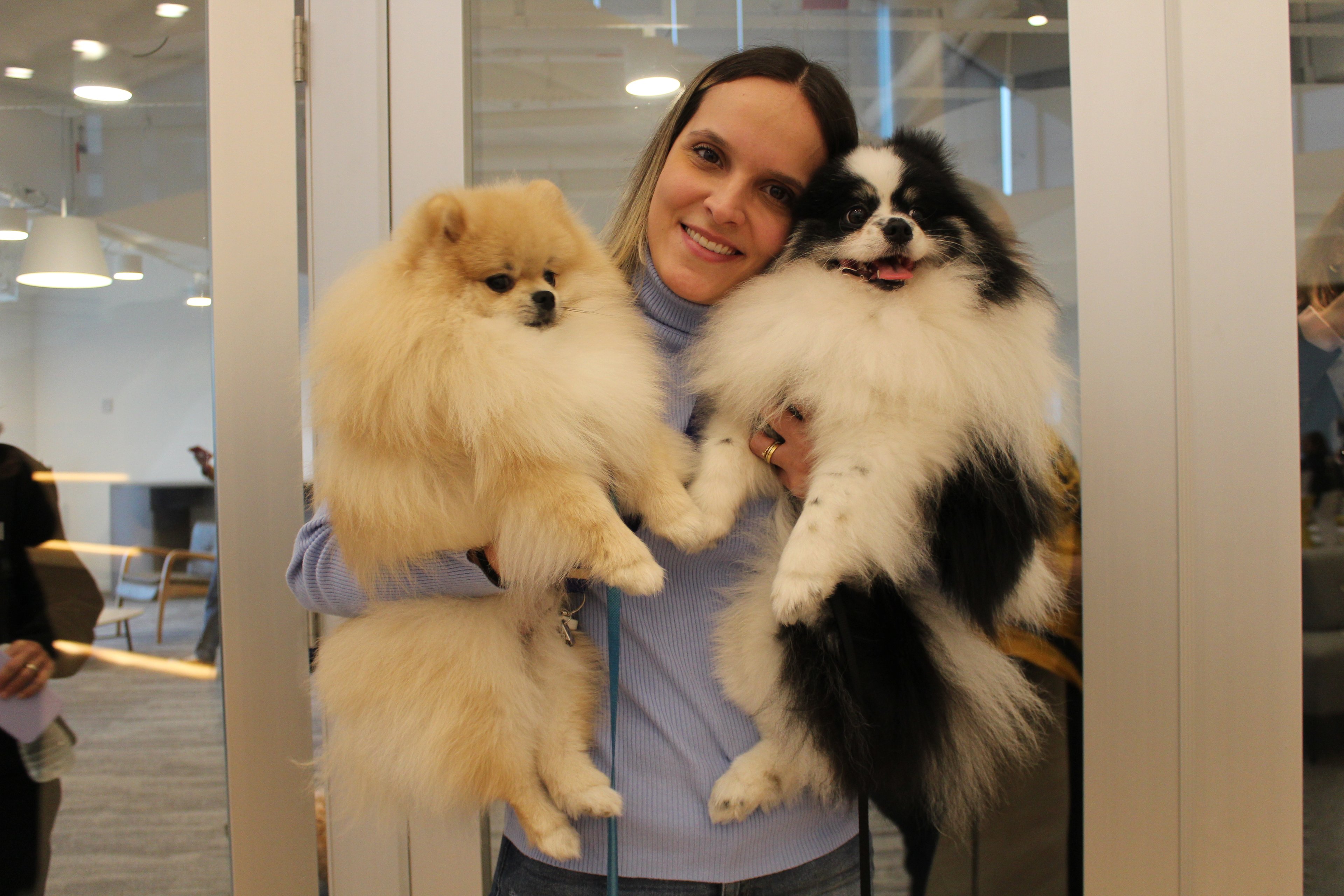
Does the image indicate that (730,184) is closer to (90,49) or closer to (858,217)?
(858,217)

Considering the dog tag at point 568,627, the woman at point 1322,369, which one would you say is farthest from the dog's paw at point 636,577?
the woman at point 1322,369

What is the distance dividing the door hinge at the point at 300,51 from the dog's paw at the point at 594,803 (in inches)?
70.0

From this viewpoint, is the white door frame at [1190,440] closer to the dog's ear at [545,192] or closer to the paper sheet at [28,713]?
the dog's ear at [545,192]

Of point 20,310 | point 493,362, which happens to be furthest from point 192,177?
point 493,362

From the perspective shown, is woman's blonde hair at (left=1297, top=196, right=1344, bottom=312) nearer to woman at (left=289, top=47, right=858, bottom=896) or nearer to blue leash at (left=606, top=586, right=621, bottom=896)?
woman at (left=289, top=47, right=858, bottom=896)

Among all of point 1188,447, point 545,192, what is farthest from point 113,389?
point 1188,447

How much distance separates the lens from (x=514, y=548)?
3.53ft

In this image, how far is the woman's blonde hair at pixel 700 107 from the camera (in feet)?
4.33

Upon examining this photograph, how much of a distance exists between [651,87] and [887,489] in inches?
53.3

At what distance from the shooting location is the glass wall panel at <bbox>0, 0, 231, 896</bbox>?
188cm

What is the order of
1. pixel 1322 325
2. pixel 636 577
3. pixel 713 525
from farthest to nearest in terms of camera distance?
pixel 1322 325 → pixel 713 525 → pixel 636 577

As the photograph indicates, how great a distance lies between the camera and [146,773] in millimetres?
1941

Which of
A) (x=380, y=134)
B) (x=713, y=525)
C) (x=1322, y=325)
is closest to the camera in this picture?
(x=713, y=525)

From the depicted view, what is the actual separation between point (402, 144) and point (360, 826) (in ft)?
5.56
